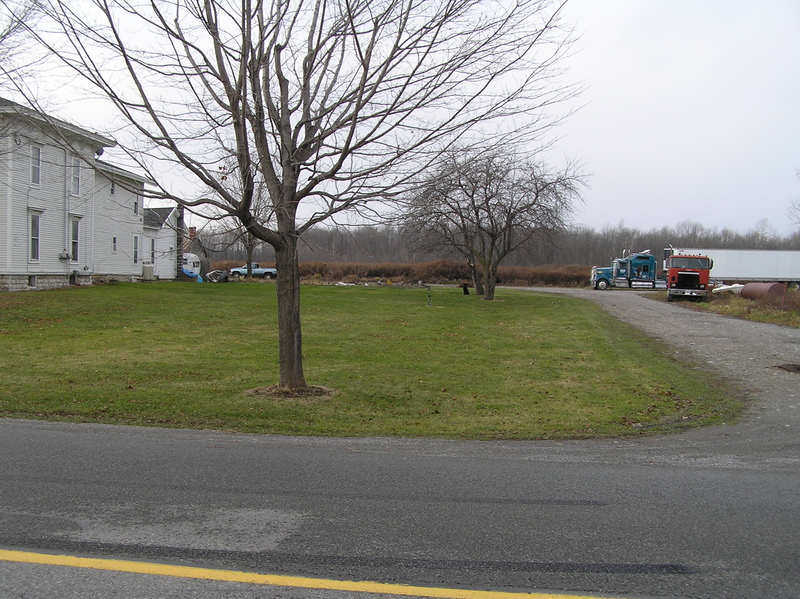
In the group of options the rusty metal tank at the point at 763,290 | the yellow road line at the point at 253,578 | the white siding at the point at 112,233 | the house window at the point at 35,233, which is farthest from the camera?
the white siding at the point at 112,233

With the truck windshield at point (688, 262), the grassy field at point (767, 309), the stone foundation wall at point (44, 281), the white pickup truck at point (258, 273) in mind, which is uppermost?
the truck windshield at point (688, 262)

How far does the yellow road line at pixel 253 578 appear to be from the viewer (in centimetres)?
376

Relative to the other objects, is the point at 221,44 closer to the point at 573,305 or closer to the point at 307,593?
the point at 307,593

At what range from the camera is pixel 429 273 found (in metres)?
74.8

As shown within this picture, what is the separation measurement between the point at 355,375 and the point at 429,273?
61.8 metres

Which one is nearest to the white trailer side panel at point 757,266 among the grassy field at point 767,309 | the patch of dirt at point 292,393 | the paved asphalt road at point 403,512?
the grassy field at point 767,309

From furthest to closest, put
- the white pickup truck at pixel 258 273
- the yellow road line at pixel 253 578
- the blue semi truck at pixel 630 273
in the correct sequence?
the white pickup truck at pixel 258 273 < the blue semi truck at pixel 630 273 < the yellow road line at pixel 253 578

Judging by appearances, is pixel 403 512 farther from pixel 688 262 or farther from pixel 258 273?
pixel 258 273

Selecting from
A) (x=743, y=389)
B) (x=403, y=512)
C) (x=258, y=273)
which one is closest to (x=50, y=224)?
(x=743, y=389)

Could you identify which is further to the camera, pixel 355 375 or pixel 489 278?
pixel 489 278

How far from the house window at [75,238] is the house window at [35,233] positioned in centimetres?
248

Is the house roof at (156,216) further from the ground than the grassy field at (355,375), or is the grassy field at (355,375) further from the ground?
the house roof at (156,216)

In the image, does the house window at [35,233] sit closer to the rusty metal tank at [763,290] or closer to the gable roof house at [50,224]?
the gable roof house at [50,224]

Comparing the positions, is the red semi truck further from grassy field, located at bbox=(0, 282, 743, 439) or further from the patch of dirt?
the patch of dirt
